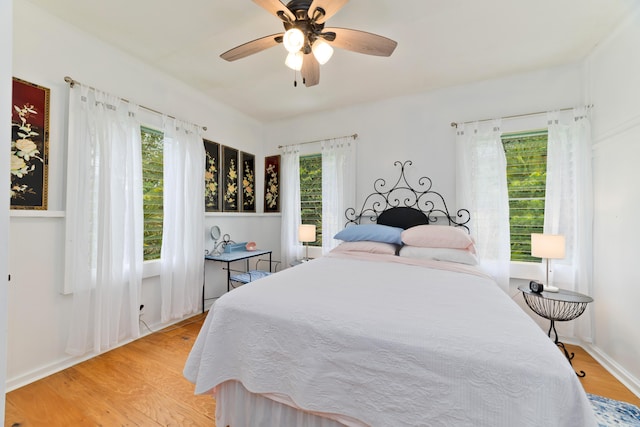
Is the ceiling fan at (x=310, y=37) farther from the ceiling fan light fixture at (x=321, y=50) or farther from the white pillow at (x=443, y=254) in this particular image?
the white pillow at (x=443, y=254)

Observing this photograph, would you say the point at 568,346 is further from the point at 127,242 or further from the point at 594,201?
the point at 127,242

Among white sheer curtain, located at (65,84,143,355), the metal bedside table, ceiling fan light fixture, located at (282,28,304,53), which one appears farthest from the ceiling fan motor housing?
the metal bedside table

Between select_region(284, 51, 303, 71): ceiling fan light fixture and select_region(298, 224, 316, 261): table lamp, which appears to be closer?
select_region(284, 51, 303, 71): ceiling fan light fixture

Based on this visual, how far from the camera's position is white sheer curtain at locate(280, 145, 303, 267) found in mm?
3789

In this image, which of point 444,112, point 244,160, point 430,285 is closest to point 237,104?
point 244,160

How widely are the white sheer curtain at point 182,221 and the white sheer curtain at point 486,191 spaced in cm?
302

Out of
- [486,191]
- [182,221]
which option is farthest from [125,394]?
[486,191]

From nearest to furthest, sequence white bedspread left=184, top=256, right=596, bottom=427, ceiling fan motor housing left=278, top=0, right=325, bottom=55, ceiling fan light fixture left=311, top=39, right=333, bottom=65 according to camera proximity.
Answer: white bedspread left=184, top=256, right=596, bottom=427 → ceiling fan motor housing left=278, top=0, right=325, bottom=55 → ceiling fan light fixture left=311, top=39, right=333, bottom=65

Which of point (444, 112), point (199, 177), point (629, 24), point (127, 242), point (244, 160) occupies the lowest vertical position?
point (127, 242)

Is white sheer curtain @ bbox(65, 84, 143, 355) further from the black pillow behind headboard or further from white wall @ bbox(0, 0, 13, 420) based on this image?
the black pillow behind headboard

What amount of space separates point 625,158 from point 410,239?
1.72 metres

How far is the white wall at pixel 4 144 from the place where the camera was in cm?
72

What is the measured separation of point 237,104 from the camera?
347 cm

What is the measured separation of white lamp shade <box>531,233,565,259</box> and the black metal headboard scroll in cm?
65
